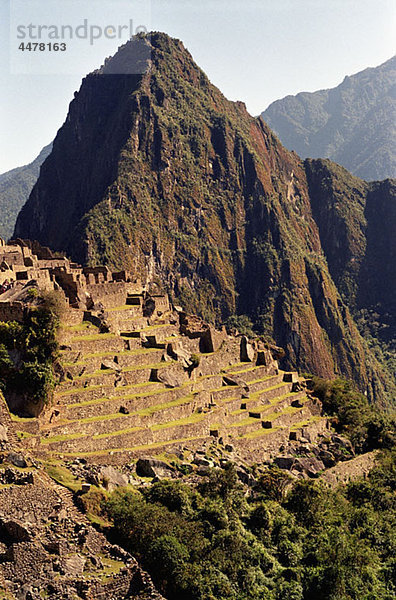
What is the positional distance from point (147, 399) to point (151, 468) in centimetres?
589

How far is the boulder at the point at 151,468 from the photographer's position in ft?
93.1

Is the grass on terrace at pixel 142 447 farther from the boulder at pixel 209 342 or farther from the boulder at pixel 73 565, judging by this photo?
the boulder at pixel 209 342

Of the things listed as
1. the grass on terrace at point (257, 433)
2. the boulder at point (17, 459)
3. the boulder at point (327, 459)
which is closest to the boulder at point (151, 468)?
the boulder at point (17, 459)

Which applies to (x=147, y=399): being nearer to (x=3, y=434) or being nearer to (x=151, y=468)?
(x=151, y=468)

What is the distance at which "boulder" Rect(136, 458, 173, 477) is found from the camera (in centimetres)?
2839

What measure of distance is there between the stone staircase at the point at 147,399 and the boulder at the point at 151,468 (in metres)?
0.72

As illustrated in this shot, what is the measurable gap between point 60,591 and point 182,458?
14.8m

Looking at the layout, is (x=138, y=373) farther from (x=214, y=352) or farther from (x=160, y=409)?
(x=214, y=352)

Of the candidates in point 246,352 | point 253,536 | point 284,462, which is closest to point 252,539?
point 253,536

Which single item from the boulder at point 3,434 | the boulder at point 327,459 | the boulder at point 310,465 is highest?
the boulder at point 3,434

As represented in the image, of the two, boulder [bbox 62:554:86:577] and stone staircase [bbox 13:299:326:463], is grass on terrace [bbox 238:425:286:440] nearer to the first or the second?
stone staircase [bbox 13:299:326:463]

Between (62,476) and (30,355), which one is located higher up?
(30,355)

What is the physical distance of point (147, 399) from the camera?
112ft

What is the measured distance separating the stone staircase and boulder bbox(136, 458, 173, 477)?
72 centimetres
